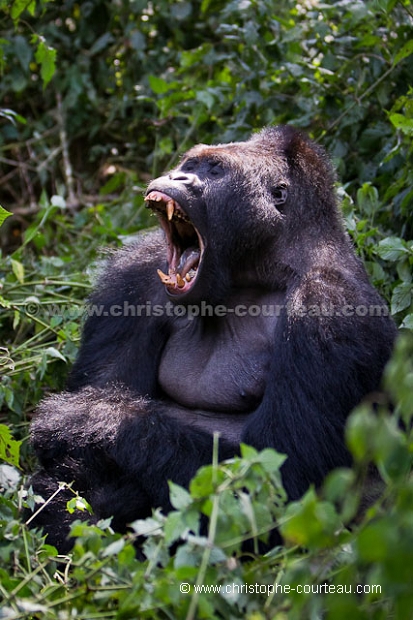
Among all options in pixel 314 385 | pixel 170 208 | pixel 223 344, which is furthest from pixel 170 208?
pixel 314 385

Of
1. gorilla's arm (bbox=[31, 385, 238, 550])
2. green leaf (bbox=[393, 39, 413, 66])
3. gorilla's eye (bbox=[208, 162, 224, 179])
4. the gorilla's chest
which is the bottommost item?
gorilla's arm (bbox=[31, 385, 238, 550])

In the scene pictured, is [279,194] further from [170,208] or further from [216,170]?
[170,208]

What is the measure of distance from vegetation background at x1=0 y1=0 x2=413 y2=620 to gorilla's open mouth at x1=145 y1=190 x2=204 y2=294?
81 cm

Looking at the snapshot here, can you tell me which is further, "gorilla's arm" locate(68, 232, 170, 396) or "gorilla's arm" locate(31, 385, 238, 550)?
"gorilla's arm" locate(68, 232, 170, 396)

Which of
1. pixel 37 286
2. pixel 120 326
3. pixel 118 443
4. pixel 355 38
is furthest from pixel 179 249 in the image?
pixel 355 38

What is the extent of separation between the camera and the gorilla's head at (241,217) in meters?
4.14

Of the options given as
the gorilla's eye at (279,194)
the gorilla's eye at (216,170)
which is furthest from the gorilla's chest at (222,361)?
the gorilla's eye at (216,170)

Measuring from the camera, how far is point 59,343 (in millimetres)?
5301

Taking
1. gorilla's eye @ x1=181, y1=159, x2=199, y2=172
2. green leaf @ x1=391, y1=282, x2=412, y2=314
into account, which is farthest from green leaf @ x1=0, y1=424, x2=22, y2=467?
green leaf @ x1=391, y1=282, x2=412, y2=314

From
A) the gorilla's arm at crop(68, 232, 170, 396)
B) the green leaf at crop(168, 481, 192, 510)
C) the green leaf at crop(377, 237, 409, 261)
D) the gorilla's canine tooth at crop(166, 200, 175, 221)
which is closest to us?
the green leaf at crop(168, 481, 192, 510)

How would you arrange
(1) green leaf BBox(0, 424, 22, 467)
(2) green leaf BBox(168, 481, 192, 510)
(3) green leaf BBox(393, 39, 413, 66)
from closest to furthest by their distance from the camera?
Result: 1. (2) green leaf BBox(168, 481, 192, 510)
2. (1) green leaf BBox(0, 424, 22, 467)
3. (3) green leaf BBox(393, 39, 413, 66)

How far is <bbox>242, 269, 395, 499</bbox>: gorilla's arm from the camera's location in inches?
143

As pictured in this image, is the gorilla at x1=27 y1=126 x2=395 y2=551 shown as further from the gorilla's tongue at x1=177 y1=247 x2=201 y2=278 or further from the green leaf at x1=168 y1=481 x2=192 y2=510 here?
the green leaf at x1=168 y1=481 x2=192 y2=510

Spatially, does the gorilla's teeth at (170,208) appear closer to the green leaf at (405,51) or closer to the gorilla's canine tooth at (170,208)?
the gorilla's canine tooth at (170,208)
